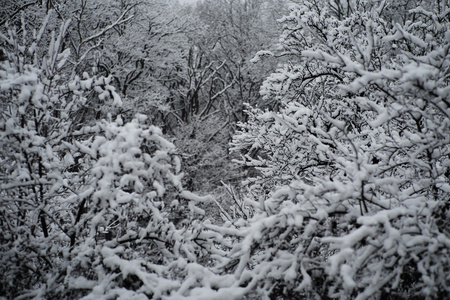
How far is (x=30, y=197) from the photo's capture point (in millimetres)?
2979

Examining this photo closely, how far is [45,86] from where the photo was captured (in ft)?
9.75

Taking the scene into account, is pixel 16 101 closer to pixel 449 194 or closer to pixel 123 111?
pixel 449 194

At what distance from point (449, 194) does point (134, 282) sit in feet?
9.07

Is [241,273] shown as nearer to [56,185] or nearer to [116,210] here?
[116,210]

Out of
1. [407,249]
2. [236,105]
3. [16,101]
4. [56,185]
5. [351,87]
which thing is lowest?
[236,105]

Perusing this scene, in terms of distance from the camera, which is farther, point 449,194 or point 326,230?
point 449,194

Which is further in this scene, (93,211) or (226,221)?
(226,221)

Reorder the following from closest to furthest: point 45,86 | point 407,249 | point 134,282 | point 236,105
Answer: point 407,249
point 134,282
point 45,86
point 236,105

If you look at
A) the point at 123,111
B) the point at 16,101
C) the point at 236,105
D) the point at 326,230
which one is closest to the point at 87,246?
the point at 16,101

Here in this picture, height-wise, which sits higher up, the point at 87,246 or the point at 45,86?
the point at 45,86

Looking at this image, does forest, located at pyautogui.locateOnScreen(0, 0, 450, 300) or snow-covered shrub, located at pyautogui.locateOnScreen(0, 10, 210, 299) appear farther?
snow-covered shrub, located at pyautogui.locateOnScreen(0, 10, 210, 299)

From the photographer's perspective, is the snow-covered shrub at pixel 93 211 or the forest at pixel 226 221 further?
the snow-covered shrub at pixel 93 211

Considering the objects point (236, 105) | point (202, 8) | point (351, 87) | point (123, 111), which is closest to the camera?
point (351, 87)

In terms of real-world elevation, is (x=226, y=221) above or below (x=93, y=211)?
below
